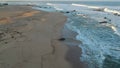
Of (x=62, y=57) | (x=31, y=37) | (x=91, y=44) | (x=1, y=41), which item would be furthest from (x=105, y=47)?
(x=1, y=41)

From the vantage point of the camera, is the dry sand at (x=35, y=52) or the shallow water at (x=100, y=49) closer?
the dry sand at (x=35, y=52)

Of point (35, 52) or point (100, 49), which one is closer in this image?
point (35, 52)

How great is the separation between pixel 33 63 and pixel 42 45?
124 inches

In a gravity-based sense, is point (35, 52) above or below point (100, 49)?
above

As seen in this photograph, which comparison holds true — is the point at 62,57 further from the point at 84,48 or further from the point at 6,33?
the point at 6,33

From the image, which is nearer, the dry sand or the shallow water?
the dry sand

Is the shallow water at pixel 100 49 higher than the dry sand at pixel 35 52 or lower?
lower

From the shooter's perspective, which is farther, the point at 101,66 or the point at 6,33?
the point at 6,33

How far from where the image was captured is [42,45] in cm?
1264

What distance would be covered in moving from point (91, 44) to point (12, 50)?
4.91 meters

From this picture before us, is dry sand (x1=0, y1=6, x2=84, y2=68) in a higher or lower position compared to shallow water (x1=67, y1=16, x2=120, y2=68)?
higher

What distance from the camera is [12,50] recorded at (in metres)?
11.2

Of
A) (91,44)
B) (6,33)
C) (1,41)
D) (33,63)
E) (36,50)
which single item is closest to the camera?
(33,63)

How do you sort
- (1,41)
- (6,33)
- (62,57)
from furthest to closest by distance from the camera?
(6,33) < (1,41) < (62,57)
